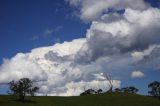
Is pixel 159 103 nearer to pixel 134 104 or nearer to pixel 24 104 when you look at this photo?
pixel 134 104

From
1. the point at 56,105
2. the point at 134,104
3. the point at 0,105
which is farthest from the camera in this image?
the point at 134,104

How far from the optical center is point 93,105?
395 feet

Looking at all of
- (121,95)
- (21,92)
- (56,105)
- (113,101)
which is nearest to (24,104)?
(56,105)

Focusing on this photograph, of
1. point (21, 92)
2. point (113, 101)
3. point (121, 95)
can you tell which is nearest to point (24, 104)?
point (21, 92)

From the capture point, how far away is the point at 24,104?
113500 mm

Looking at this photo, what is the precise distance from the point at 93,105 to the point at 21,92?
102 feet

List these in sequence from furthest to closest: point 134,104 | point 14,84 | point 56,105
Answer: point 14,84 → point 134,104 → point 56,105

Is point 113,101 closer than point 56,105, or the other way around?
point 56,105

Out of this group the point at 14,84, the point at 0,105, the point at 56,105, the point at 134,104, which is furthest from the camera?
the point at 14,84

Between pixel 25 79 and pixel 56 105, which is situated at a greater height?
pixel 25 79

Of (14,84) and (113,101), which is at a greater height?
(14,84)

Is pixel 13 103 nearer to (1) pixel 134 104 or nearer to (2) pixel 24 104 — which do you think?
(2) pixel 24 104

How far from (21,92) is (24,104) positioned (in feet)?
63.1

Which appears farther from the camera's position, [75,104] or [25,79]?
[25,79]
